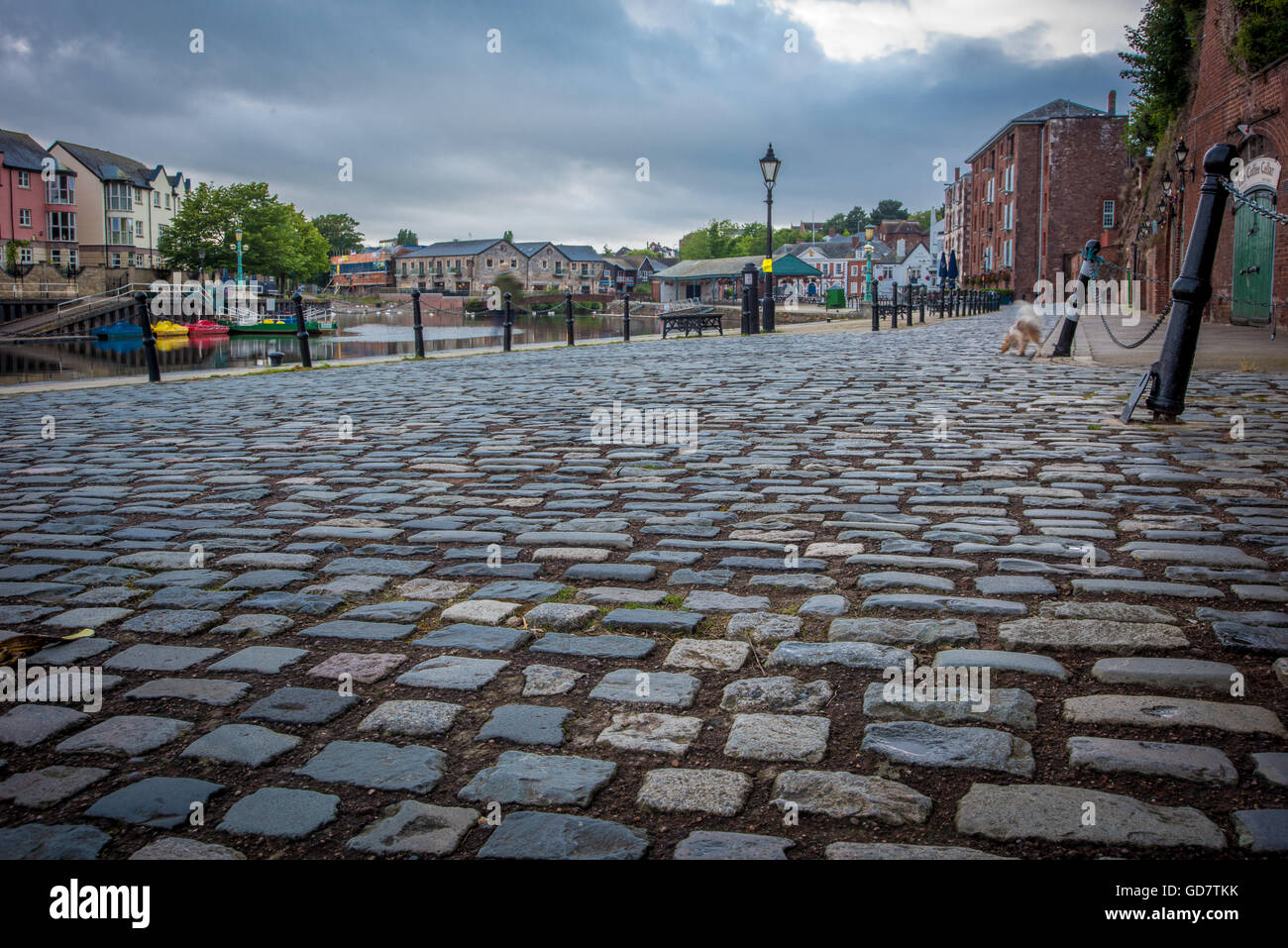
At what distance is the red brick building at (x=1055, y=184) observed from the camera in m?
55.3

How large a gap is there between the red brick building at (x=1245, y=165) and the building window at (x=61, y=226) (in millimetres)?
72454

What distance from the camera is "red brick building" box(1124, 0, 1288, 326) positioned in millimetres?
15289

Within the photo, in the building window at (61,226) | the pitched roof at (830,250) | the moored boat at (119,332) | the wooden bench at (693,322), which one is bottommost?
the wooden bench at (693,322)

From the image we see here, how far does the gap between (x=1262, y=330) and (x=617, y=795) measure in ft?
56.2

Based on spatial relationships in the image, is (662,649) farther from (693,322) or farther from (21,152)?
(21,152)

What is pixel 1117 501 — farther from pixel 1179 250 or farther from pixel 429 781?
pixel 1179 250

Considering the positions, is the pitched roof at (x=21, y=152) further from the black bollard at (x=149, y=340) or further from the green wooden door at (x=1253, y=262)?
the green wooden door at (x=1253, y=262)

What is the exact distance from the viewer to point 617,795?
211 cm

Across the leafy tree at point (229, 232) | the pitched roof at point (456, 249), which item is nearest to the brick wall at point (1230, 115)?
the leafy tree at point (229, 232)

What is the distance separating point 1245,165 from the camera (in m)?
17.0

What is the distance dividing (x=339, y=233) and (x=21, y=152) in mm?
100823

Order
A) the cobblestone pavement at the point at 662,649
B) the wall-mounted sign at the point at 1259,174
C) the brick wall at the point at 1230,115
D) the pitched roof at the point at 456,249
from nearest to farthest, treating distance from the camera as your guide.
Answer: the cobblestone pavement at the point at 662,649
the brick wall at the point at 1230,115
the wall-mounted sign at the point at 1259,174
the pitched roof at the point at 456,249

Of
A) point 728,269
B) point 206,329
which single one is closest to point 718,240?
point 728,269
